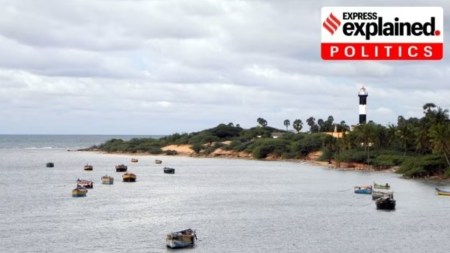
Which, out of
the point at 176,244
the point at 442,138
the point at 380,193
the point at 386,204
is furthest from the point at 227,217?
the point at 442,138

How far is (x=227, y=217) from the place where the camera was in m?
105

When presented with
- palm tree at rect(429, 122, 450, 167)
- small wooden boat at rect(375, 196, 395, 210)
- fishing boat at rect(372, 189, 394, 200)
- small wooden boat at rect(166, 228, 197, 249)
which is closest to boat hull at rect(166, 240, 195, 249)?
small wooden boat at rect(166, 228, 197, 249)

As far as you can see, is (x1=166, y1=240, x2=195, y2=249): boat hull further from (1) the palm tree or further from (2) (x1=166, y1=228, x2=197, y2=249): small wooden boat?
(1) the palm tree

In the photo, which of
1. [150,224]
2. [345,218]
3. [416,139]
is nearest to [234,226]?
[150,224]

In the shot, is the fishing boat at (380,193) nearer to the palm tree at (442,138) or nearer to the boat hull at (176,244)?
the palm tree at (442,138)

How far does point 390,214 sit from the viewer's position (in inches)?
4257

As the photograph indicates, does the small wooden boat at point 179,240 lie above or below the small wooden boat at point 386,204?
below

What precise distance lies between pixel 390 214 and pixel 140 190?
63558 millimetres

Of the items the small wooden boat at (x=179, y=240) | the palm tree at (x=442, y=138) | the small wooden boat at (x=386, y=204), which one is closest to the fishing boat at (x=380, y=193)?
the small wooden boat at (x=386, y=204)

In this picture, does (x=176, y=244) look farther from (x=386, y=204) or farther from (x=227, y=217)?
(x=386, y=204)

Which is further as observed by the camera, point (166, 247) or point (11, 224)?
point (11, 224)

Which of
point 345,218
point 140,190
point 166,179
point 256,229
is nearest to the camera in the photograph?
point 256,229

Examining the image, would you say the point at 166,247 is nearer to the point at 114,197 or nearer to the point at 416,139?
the point at 114,197

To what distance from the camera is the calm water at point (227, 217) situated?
3221 inches
